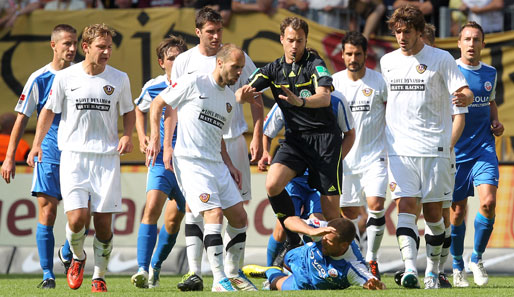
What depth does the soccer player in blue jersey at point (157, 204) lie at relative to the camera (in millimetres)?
9461

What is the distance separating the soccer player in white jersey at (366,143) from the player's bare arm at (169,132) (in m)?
2.36

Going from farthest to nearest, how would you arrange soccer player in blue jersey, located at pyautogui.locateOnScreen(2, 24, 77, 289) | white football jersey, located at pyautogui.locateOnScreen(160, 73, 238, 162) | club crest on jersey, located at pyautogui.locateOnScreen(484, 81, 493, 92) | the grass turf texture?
club crest on jersey, located at pyautogui.locateOnScreen(484, 81, 493, 92) < soccer player in blue jersey, located at pyautogui.locateOnScreen(2, 24, 77, 289) < white football jersey, located at pyautogui.locateOnScreen(160, 73, 238, 162) < the grass turf texture

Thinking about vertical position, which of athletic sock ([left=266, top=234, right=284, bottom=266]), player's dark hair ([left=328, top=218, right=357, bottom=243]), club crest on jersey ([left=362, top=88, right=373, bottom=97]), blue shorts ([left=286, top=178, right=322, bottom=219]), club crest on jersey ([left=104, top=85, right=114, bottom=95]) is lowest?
athletic sock ([left=266, top=234, right=284, bottom=266])

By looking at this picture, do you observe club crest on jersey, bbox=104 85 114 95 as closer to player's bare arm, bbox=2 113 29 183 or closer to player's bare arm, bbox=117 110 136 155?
player's bare arm, bbox=117 110 136 155

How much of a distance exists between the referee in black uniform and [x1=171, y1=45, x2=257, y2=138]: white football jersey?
0.55 metres

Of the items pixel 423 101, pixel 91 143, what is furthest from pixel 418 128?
pixel 91 143

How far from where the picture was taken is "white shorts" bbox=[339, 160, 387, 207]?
9.89 metres

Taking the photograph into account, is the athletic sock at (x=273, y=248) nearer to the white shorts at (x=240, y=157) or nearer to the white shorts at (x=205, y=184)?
the white shorts at (x=240, y=157)

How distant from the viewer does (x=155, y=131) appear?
8133 mm

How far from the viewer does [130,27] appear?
570 inches

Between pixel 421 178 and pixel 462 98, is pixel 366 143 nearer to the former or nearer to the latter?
pixel 421 178

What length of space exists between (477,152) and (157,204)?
3.23 metres

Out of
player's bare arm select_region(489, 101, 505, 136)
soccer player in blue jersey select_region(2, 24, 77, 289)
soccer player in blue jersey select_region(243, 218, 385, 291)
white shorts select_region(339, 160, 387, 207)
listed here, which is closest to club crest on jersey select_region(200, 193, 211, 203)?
soccer player in blue jersey select_region(243, 218, 385, 291)

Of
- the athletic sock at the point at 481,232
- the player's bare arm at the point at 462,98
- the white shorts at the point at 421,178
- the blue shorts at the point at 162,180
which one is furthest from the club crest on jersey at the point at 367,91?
the blue shorts at the point at 162,180
